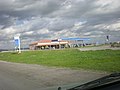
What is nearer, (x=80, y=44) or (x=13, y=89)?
(x=13, y=89)

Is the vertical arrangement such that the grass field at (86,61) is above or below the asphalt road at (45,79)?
above

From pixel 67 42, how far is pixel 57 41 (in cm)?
570

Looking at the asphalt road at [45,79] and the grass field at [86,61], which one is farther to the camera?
the grass field at [86,61]

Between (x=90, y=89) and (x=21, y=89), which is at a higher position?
(x=90, y=89)

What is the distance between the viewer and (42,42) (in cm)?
14775

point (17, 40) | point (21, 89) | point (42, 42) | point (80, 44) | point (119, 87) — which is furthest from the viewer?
point (42, 42)

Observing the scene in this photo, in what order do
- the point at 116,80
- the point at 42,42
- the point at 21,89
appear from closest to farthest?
1. the point at 116,80
2. the point at 21,89
3. the point at 42,42

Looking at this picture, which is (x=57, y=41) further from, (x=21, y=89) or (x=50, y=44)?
(x=21, y=89)

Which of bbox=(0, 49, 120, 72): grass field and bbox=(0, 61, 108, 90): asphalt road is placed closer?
bbox=(0, 61, 108, 90): asphalt road

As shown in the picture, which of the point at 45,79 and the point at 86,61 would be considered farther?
the point at 86,61

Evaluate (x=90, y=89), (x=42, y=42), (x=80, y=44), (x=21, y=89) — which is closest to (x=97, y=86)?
(x=90, y=89)

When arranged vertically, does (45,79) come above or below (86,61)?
below

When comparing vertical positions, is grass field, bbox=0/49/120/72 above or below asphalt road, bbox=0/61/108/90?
above

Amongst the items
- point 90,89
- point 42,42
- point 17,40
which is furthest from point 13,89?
point 42,42
